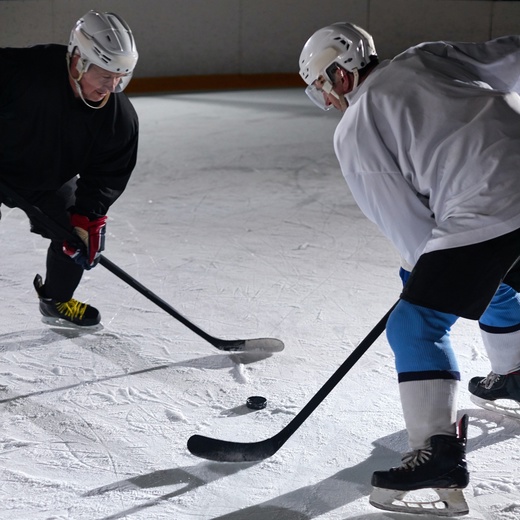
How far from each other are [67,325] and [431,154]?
1.55 m

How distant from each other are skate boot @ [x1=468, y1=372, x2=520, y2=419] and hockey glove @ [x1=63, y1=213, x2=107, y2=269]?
121 cm

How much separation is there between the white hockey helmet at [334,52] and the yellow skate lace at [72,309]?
4.22ft

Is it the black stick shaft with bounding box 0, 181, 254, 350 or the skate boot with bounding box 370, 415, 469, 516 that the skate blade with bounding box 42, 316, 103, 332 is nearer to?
the black stick shaft with bounding box 0, 181, 254, 350

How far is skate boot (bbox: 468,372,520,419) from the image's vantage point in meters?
2.20

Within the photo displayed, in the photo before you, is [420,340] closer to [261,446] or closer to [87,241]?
[261,446]

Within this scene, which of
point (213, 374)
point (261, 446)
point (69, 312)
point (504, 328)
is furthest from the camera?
point (69, 312)

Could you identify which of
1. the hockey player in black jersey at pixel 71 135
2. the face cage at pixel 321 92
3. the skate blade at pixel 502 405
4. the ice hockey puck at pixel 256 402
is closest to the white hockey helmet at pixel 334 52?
the face cage at pixel 321 92

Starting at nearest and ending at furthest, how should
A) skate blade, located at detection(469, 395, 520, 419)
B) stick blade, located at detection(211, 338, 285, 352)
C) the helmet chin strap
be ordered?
skate blade, located at detection(469, 395, 520, 419) → the helmet chin strap → stick blade, located at detection(211, 338, 285, 352)

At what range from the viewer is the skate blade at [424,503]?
172 cm

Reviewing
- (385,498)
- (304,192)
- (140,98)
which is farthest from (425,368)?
(140,98)

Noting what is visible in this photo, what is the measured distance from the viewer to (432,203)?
1740 millimetres

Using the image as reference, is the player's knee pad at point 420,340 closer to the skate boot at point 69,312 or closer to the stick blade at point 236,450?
the stick blade at point 236,450

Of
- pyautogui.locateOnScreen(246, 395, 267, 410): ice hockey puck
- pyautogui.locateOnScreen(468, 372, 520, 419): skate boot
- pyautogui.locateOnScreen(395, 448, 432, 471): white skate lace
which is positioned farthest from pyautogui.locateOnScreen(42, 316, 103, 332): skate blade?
pyautogui.locateOnScreen(395, 448, 432, 471): white skate lace

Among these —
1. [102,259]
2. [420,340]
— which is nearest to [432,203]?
[420,340]
